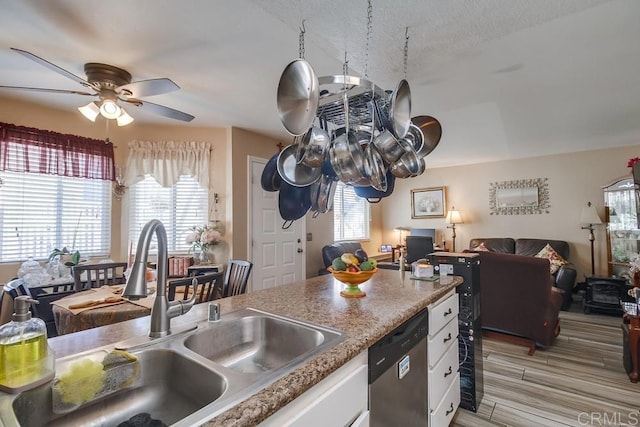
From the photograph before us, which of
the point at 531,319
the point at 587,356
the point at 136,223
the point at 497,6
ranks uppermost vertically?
the point at 497,6

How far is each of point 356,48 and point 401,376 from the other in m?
1.99

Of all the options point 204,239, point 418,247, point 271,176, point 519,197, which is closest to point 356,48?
point 271,176

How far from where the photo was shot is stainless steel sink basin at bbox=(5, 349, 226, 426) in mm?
743

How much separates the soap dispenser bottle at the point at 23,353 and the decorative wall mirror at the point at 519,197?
20.7 ft

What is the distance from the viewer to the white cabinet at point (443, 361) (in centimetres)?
158

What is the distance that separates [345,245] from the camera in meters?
5.25

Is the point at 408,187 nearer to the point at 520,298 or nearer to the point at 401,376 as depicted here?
the point at 520,298

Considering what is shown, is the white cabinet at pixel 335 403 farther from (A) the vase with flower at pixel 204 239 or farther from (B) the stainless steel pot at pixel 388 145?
(A) the vase with flower at pixel 204 239

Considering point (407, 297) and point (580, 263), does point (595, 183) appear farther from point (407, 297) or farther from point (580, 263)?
point (407, 297)

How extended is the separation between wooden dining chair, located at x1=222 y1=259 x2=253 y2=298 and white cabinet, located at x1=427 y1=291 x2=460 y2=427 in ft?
5.32

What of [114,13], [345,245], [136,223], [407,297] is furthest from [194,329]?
[345,245]

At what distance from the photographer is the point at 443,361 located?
1731 mm

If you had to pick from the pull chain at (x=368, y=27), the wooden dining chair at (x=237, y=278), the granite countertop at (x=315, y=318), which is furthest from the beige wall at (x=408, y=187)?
the granite countertop at (x=315, y=318)

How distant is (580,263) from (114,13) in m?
6.48
